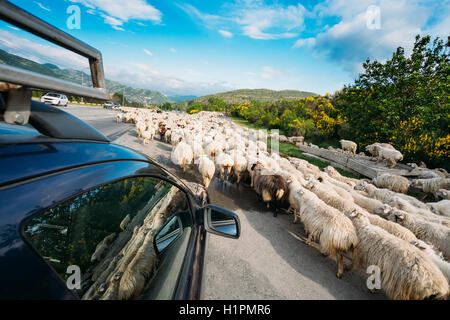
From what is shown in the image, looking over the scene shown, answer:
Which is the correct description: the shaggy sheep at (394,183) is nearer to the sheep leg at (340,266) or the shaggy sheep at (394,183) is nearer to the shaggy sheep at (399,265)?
the shaggy sheep at (399,265)

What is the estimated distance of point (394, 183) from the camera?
7.08m

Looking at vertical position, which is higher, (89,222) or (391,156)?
(89,222)

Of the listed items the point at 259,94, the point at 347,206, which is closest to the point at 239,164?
the point at 347,206

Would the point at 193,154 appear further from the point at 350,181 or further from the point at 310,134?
the point at 310,134

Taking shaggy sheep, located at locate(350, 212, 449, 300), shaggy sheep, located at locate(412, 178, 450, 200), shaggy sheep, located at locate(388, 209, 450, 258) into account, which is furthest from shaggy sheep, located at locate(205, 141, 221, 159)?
shaggy sheep, located at locate(412, 178, 450, 200)

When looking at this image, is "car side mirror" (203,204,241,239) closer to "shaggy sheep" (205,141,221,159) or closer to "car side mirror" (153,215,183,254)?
"car side mirror" (153,215,183,254)

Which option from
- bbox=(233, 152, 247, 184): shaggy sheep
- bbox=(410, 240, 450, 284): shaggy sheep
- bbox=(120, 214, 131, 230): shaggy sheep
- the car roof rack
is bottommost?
bbox=(410, 240, 450, 284): shaggy sheep

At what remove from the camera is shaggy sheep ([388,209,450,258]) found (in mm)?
3543

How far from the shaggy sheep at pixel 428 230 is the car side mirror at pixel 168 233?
5.13 metres

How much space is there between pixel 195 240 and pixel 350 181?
7692 mm

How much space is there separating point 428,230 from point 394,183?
422cm

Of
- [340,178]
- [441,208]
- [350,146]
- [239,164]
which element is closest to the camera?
[441,208]

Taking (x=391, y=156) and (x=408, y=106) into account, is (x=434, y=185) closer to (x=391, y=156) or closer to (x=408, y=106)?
(x=391, y=156)

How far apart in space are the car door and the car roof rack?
0.33m
